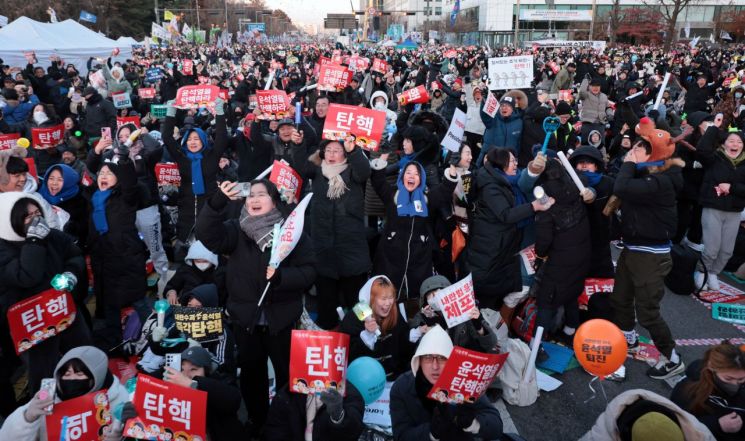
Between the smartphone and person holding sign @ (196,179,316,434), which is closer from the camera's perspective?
the smartphone

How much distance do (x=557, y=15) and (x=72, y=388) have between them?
81.9 meters

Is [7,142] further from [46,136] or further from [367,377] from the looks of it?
[367,377]

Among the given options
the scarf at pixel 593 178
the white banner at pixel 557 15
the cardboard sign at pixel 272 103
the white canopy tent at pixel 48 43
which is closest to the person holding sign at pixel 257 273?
the scarf at pixel 593 178

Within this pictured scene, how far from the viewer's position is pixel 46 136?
7047 millimetres

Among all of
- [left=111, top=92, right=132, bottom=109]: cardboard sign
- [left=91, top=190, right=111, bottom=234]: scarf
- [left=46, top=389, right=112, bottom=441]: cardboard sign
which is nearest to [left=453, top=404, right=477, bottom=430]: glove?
[left=46, top=389, right=112, bottom=441]: cardboard sign

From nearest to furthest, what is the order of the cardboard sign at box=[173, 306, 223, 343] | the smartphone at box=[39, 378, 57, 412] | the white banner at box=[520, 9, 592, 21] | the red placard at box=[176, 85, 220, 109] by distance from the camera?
the smartphone at box=[39, 378, 57, 412], the cardboard sign at box=[173, 306, 223, 343], the red placard at box=[176, 85, 220, 109], the white banner at box=[520, 9, 592, 21]

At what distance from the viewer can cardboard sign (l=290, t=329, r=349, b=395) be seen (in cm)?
279

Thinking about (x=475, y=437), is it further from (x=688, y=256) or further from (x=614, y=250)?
(x=614, y=250)

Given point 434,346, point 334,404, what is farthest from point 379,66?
point 334,404

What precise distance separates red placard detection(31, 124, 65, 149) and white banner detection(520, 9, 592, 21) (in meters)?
78.1

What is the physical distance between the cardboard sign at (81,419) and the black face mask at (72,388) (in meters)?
0.09

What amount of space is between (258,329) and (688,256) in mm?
4855

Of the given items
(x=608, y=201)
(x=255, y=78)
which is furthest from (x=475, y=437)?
(x=255, y=78)

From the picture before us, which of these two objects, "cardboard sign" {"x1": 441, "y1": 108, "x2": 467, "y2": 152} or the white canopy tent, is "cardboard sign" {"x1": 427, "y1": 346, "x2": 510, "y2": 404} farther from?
the white canopy tent
